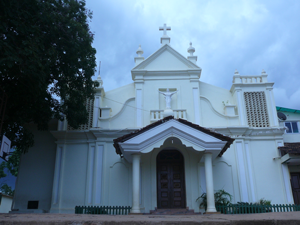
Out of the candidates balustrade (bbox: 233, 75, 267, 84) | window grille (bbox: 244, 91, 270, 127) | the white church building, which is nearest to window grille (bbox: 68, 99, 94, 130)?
the white church building

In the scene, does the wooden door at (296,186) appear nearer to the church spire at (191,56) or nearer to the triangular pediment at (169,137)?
the triangular pediment at (169,137)

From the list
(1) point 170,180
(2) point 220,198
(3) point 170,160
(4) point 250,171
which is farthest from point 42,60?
(4) point 250,171

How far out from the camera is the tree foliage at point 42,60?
1039 cm

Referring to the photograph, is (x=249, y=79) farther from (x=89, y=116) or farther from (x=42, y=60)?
(x=42, y=60)

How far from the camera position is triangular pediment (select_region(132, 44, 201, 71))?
16578 mm

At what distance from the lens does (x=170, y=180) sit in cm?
1429

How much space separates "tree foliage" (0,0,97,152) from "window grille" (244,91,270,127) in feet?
27.9

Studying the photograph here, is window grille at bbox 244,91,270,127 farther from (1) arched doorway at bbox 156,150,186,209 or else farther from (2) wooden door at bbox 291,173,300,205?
(1) arched doorway at bbox 156,150,186,209

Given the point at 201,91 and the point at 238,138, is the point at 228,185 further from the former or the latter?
the point at 201,91

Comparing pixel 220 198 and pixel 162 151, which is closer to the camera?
pixel 220 198

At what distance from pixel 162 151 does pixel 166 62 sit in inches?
209

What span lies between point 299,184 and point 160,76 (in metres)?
9.32

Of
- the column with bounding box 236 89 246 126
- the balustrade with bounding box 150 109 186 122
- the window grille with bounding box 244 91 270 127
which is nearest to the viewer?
the balustrade with bounding box 150 109 186 122

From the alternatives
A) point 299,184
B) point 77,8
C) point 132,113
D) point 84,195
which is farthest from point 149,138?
point 299,184
